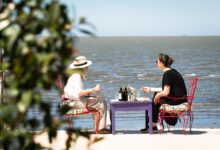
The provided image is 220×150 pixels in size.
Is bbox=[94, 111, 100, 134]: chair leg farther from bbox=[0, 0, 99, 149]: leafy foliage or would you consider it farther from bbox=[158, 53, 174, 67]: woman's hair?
bbox=[0, 0, 99, 149]: leafy foliage

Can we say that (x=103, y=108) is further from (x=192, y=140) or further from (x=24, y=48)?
(x=24, y=48)

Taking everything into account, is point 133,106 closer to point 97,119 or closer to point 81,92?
point 97,119

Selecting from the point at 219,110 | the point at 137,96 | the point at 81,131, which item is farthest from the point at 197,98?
the point at 81,131

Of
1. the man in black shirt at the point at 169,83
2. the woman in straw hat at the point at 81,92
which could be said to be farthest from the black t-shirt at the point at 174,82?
the woman in straw hat at the point at 81,92

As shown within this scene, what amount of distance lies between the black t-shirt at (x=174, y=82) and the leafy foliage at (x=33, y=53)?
18.9 feet

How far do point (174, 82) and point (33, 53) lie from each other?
6009mm

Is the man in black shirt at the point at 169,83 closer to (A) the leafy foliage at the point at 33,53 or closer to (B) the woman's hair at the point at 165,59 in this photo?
(B) the woman's hair at the point at 165,59

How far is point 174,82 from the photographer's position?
7254mm

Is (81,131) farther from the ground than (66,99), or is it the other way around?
(81,131)

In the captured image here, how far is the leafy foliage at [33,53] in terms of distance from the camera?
132 centimetres

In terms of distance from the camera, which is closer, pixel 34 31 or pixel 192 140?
pixel 34 31

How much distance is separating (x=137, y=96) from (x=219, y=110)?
33.4ft

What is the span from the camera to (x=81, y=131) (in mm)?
1678

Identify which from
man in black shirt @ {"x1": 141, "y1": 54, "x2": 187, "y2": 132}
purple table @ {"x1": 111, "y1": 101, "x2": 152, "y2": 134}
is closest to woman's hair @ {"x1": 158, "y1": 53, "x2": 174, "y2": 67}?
man in black shirt @ {"x1": 141, "y1": 54, "x2": 187, "y2": 132}
